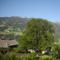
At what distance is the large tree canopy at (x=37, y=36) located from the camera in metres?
35.0

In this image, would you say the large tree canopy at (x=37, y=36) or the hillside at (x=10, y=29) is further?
the hillside at (x=10, y=29)

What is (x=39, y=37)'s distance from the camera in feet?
118

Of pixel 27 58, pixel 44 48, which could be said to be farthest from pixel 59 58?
pixel 44 48

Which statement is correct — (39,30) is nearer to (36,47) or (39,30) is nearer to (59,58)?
(36,47)

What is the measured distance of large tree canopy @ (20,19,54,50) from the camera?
3497 centimetres

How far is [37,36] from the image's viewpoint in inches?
1399

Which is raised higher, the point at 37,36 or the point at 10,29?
the point at 10,29

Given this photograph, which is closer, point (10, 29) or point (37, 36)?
point (37, 36)

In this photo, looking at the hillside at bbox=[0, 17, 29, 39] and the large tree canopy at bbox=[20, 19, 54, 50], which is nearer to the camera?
the large tree canopy at bbox=[20, 19, 54, 50]

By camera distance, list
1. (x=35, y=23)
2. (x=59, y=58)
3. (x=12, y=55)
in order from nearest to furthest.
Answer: (x=12, y=55) → (x=59, y=58) → (x=35, y=23)

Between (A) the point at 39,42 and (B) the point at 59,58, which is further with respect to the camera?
(A) the point at 39,42

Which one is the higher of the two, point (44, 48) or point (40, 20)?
point (40, 20)

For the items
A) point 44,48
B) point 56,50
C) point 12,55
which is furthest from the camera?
point 44,48

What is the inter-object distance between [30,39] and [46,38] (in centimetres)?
273
